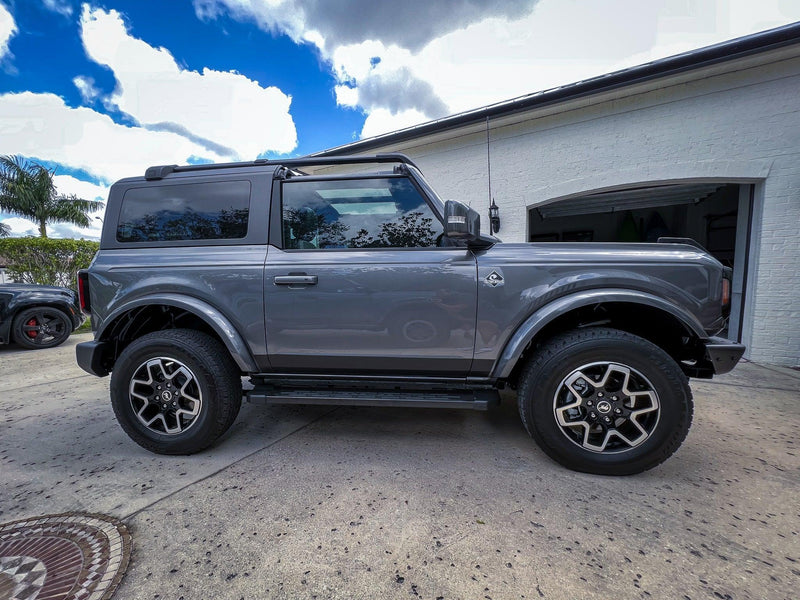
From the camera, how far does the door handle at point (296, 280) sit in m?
2.29

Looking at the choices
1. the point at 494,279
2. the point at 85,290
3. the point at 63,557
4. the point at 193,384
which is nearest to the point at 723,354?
the point at 494,279

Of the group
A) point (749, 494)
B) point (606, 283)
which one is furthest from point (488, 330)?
point (749, 494)

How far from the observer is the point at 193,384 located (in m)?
2.41

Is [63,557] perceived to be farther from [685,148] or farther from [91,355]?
[685,148]

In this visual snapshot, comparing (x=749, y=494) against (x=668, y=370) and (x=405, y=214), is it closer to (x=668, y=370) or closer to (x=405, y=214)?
(x=668, y=370)

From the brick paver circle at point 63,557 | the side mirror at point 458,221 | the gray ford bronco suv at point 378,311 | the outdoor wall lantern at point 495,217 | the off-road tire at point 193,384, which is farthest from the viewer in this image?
the outdoor wall lantern at point 495,217

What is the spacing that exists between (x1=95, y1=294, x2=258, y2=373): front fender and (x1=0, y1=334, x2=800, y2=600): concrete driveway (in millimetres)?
710

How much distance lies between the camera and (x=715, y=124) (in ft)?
15.6

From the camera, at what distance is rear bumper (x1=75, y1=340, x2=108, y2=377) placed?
2463mm

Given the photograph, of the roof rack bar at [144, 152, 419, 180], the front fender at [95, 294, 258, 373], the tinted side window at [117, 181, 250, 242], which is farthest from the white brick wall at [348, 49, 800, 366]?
the front fender at [95, 294, 258, 373]

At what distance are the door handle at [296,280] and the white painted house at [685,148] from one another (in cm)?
492

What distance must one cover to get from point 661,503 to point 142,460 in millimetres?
3312

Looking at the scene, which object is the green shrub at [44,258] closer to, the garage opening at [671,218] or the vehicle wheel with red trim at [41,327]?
the vehicle wheel with red trim at [41,327]

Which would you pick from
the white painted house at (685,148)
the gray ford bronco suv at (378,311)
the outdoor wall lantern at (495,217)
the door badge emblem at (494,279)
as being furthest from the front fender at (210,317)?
the white painted house at (685,148)
